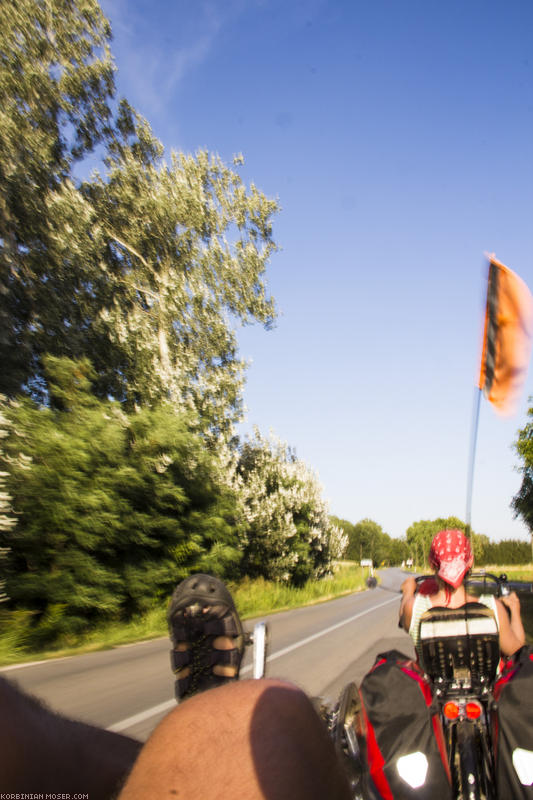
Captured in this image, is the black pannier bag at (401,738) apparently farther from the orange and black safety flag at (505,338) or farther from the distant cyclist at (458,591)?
the orange and black safety flag at (505,338)

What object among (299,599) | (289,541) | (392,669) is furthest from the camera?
(289,541)

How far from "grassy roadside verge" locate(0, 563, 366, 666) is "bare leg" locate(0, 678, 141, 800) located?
341 inches

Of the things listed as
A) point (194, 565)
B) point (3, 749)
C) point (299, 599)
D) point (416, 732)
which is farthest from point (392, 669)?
point (299, 599)

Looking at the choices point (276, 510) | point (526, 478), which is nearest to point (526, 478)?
point (526, 478)

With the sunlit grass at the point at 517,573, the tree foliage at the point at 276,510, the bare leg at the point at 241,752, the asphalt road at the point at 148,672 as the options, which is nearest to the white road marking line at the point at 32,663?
the asphalt road at the point at 148,672

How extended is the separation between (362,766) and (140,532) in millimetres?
12746

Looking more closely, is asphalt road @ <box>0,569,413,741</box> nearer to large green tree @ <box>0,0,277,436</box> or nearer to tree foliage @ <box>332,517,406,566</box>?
large green tree @ <box>0,0,277,436</box>

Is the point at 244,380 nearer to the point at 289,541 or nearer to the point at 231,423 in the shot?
the point at 231,423

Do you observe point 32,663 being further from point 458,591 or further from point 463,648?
point 463,648

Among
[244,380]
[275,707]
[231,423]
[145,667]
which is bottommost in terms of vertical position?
[145,667]

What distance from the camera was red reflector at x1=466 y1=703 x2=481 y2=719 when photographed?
2732 millimetres

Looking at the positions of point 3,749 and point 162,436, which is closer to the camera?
point 3,749

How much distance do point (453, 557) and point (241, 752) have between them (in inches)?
102

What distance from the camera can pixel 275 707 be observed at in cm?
80
